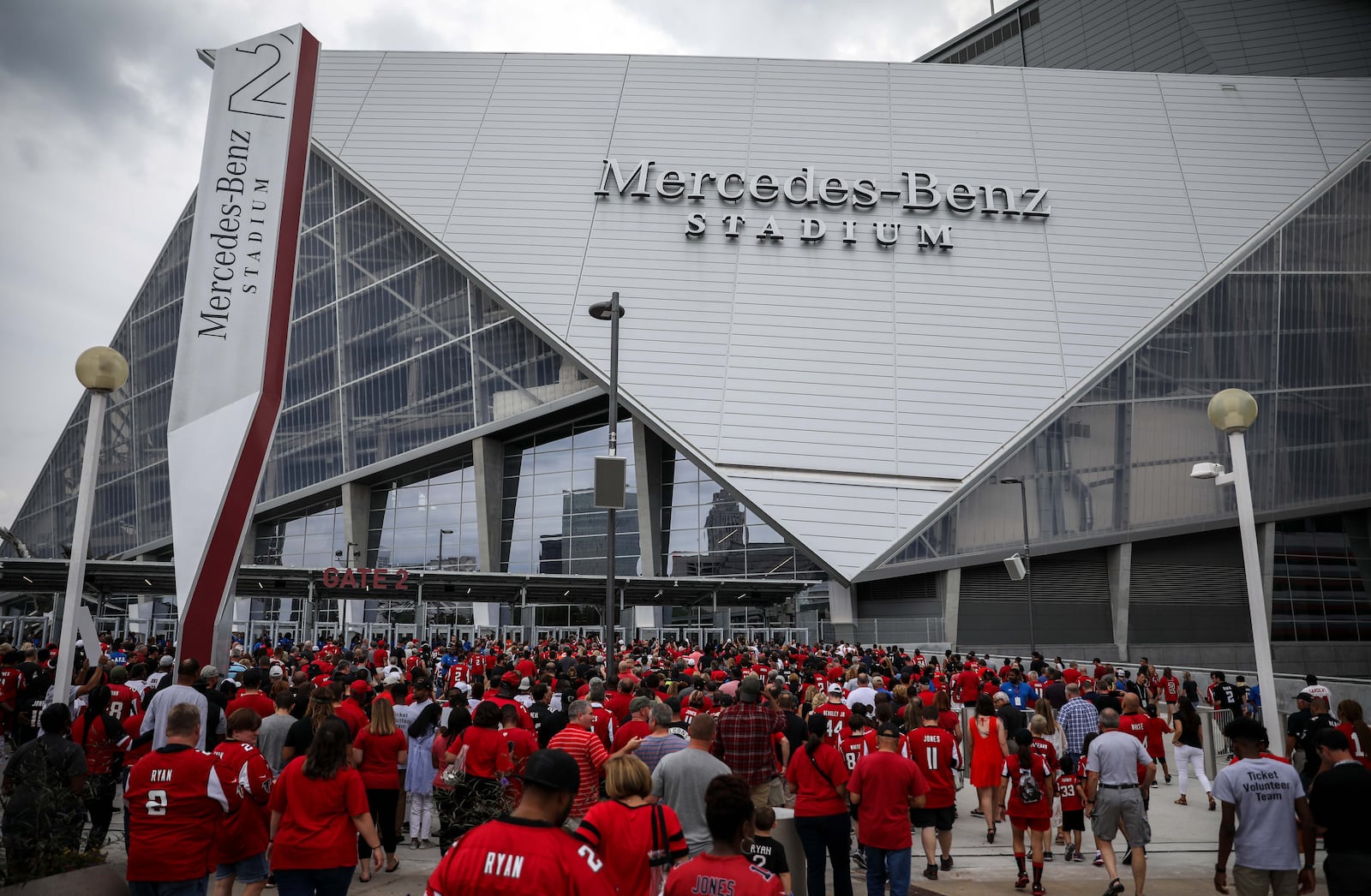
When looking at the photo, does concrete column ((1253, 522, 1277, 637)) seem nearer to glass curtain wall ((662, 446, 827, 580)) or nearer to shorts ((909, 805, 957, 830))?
glass curtain wall ((662, 446, 827, 580))

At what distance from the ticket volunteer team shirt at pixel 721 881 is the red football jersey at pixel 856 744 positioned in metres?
4.19

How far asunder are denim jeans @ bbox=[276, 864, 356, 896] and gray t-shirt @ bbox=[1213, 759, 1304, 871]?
5.57 m

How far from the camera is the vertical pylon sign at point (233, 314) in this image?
11.6 m

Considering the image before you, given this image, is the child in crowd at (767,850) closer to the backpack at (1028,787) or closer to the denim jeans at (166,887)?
the denim jeans at (166,887)

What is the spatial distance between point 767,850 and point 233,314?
1037 centimetres

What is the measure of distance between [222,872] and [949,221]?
124 ft

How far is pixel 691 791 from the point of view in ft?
20.1

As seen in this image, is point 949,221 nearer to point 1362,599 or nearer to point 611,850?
point 1362,599

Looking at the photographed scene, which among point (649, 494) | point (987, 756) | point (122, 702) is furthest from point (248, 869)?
point (649, 494)

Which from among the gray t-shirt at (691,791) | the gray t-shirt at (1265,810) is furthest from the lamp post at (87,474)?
the gray t-shirt at (1265,810)

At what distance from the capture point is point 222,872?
6.34 m

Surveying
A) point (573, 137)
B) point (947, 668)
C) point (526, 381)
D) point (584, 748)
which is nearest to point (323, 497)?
point (526, 381)

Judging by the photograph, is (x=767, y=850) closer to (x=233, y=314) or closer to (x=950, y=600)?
(x=233, y=314)

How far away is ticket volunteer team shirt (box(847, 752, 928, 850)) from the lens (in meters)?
7.23
